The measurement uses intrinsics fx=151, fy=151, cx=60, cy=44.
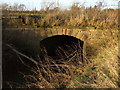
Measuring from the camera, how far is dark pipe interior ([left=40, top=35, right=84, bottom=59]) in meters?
6.85

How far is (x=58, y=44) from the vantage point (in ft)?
24.8

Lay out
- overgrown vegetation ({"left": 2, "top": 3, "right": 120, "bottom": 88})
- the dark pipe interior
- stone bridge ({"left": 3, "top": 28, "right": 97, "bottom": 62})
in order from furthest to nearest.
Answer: the dark pipe interior → stone bridge ({"left": 3, "top": 28, "right": 97, "bottom": 62}) → overgrown vegetation ({"left": 2, "top": 3, "right": 120, "bottom": 88})

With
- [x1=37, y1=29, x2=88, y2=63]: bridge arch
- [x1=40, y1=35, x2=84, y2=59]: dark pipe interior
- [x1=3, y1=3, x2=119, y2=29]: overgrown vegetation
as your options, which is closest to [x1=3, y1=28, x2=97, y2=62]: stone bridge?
[x1=37, y1=29, x2=88, y2=63]: bridge arch

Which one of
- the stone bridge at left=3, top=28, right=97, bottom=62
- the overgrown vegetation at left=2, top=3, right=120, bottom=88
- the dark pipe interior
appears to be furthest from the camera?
the dark pipe interior

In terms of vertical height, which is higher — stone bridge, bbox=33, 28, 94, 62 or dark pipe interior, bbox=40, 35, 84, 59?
stone bridge, bbox=33, 28, 94, 62

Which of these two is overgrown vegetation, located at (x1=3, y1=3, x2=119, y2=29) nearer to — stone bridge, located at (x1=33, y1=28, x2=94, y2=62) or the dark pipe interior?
stone bridge, located at (x1=33, y1=28, x2=94, y2=62)

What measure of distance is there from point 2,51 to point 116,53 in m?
3.63

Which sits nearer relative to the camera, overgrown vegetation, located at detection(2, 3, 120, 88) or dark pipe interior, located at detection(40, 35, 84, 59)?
overgrown vegetation, located at detection(2, 3, 120, 88)

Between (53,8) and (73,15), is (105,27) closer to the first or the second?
(73,15)

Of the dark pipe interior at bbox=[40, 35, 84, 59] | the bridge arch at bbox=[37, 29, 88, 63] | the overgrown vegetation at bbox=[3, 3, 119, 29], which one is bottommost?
the dark pipe interior at bbox=[40, 35, 84, 59]

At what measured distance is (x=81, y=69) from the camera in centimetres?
461

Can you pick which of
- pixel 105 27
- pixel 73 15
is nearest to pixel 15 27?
pixel 73 15

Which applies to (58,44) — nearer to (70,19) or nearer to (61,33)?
(61,33)

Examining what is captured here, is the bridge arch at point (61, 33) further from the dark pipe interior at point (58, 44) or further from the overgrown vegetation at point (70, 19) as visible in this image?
the dark pipe interior at point (58, 44)
